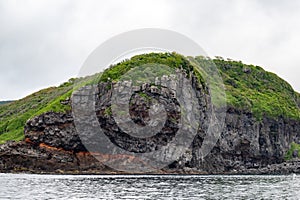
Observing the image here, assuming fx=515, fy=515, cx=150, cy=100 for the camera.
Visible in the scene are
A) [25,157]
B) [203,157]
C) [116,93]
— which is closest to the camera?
[25,157]

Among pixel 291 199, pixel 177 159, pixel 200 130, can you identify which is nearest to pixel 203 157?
pixel 200 130

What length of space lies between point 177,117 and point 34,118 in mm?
50617

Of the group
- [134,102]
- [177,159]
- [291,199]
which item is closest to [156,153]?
[177,159]

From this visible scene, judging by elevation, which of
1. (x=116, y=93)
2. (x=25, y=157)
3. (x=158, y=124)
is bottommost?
(x=25, y=157)

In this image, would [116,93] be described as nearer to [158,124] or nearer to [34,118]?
[158,124]

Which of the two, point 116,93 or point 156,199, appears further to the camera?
point 116,93

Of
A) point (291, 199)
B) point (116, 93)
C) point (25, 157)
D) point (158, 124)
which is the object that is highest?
point (116, 93)

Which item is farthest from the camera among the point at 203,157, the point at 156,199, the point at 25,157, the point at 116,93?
the point at 203,157

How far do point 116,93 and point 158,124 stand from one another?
1909 centimetres

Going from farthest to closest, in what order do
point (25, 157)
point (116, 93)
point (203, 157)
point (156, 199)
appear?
point (203, 157), point (116, 93), point (25, 157), point (156, 199)

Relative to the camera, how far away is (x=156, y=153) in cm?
17300

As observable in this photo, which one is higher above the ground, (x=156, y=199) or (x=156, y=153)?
(x=156, y=153)

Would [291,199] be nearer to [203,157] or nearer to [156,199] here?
[156,199]

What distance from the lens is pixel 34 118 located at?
18238cm
